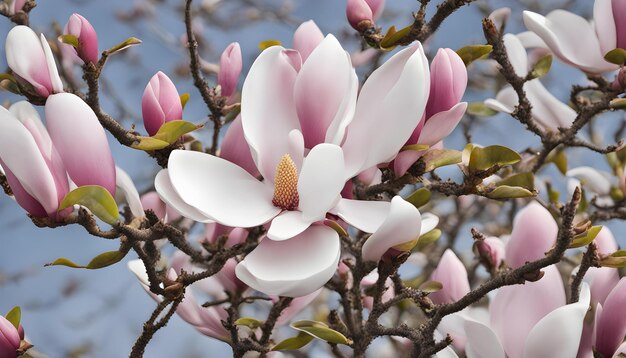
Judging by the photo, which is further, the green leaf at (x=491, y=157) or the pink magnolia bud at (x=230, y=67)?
the pink magnolia bud at (x=230, y=67)

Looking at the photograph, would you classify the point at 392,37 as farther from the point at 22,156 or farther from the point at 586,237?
the point at 22,156

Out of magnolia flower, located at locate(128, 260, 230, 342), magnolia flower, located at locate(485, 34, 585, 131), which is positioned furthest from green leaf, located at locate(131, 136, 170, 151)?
magnolia flower, located at locate(485, 34, 585, 131)

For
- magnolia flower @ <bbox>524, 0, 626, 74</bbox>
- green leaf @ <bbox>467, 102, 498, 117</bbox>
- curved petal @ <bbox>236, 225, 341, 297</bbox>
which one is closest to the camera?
curved petal @ <bbox>236, 225, 341, 297</bbox>

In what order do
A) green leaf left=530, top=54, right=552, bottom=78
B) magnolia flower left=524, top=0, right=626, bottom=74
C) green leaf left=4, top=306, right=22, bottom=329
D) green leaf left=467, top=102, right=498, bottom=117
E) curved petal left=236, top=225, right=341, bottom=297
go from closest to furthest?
curved petal left=236, top=225, right=341, bottom=297 < green leaf left=4, top=306, right=22, bottom=329 < magnolia flower left=524, top=0, right=626, bottom=74 < green leaf left=530, top=54, right=552, bottom=78 < green leaf left=467, top=102, right=498, bottom=117

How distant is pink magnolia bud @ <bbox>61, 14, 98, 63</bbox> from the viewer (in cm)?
79

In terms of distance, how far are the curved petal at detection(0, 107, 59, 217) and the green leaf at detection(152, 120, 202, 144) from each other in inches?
4.7

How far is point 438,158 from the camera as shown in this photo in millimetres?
700

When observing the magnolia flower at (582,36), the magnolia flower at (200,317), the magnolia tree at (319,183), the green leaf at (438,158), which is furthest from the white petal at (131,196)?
the magnolia flower at (582,36)

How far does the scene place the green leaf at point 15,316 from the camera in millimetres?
769

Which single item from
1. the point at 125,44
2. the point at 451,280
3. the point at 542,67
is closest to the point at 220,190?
the point at 125,44

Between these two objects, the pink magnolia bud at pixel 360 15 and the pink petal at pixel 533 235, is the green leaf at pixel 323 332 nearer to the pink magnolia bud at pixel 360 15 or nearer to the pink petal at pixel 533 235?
the pink petal at pixel 533 235

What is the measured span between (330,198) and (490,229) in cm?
174

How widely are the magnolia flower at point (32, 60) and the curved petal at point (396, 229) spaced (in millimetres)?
374

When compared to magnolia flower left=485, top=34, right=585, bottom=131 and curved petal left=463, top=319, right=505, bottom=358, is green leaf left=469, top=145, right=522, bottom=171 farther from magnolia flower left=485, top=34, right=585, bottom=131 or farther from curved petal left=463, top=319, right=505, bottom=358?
magnolia flower left=485, top=34, right=585, bottom=131
